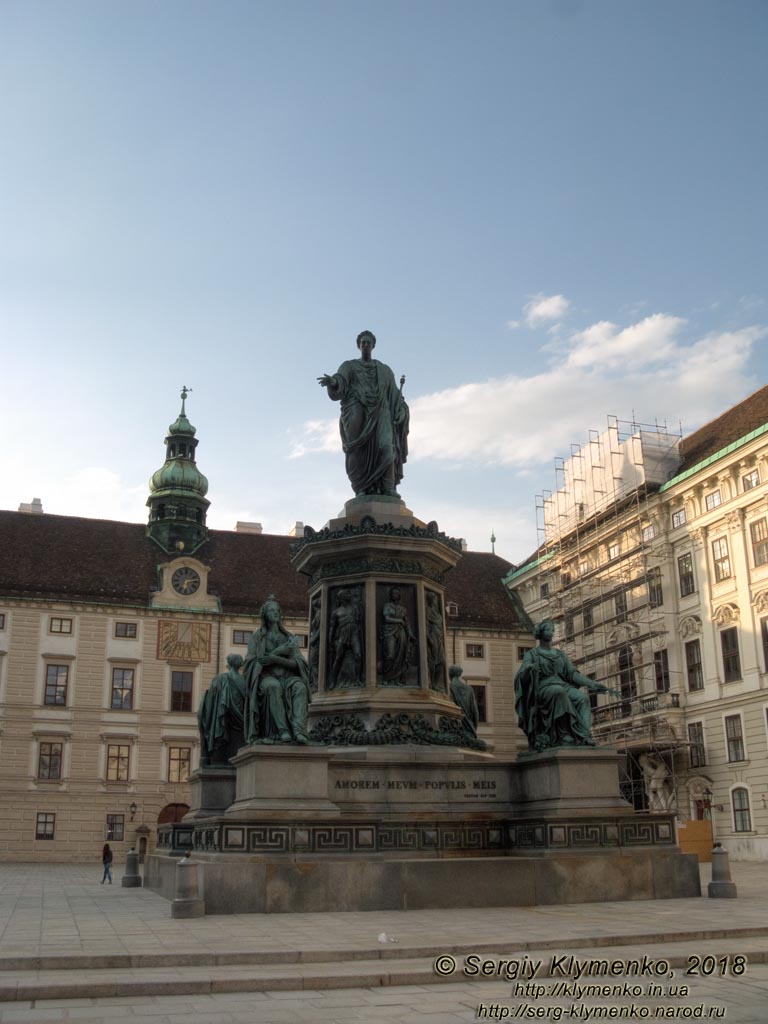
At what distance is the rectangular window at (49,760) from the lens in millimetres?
50125

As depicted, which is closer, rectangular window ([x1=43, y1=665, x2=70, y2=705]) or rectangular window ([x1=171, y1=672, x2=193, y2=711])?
rectangular window ([x1=43, y1=665, x2=70, y2=705])

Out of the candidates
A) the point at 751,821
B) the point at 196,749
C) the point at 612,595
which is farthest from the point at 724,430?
the point at 196,749

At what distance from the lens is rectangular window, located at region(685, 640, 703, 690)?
149 ft

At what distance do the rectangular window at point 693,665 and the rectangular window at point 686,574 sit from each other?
7.52ft

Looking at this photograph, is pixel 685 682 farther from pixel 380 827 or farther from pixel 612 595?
pixel 380 827

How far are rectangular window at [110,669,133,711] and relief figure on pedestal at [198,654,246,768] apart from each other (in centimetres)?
3601

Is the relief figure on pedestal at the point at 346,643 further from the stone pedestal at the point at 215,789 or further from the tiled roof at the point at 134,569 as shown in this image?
the tiled roof at the point at 134,569

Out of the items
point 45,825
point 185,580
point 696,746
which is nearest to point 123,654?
point 185,580

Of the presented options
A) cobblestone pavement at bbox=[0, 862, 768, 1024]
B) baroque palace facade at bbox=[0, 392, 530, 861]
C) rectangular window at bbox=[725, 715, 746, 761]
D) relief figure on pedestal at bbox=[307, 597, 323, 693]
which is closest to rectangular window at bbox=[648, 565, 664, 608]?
rectangular window at bbox=[725, 715, 746, 761]

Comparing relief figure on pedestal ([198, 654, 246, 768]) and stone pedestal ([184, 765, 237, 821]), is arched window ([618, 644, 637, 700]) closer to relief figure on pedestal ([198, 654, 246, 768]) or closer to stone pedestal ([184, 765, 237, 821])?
relief figure on pedestal ([198, 654, 246, 768])

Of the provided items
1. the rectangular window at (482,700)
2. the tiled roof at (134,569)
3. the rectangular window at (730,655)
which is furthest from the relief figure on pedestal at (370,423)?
the rectangular window at (482,700)

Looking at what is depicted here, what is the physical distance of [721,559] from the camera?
146 ft

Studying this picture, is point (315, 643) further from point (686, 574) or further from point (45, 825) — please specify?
point (45, 825)

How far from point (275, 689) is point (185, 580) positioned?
41.9 metres
